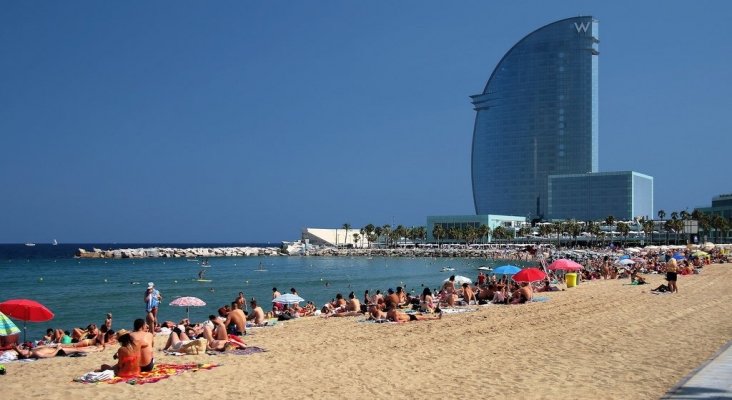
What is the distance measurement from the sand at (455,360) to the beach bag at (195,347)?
1.24ft

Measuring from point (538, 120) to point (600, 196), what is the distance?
26.1 metres

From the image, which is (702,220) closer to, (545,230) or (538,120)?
(545,230)

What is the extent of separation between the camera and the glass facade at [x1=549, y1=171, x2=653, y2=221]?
13762cm

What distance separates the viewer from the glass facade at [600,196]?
452 feet

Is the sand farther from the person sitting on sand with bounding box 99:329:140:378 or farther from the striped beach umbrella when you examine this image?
the striped beach umbrella

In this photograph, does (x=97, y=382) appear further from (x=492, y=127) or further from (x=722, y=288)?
(x=492, y=127)

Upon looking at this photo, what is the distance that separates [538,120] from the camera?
514 ft

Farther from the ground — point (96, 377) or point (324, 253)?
point (96, 377)

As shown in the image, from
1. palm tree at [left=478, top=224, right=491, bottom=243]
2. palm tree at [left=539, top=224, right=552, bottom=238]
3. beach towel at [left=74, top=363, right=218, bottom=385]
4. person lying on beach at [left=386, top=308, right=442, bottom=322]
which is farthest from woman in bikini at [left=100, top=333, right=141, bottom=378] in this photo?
palm tree at [left=478, top=224, right=491, bottom=243]

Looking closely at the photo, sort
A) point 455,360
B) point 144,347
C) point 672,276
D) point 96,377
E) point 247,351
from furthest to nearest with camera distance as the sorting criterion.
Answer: point 672,276 → point 247,351 → point 455,360 → point 144,347 → point 96,377

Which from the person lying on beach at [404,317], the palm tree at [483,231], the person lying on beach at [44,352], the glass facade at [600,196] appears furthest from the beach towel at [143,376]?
the glass facade at [600,196]

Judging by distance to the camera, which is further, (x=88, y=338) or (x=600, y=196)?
(x=600, y=196)

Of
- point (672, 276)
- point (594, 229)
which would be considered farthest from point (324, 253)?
point (672, 276)

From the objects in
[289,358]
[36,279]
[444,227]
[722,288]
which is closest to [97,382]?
[289,358]
